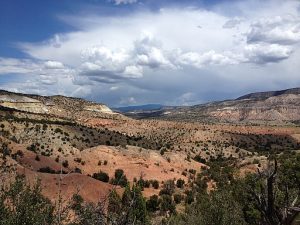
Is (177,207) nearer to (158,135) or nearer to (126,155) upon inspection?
(126,155)

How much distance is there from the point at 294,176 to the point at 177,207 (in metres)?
17.3

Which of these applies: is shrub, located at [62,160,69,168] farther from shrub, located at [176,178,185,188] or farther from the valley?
shrub, located at [176,178,185,188]

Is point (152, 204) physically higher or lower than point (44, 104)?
lower

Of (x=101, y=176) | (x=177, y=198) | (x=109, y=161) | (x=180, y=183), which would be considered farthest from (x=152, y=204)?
(x=109, y=161)

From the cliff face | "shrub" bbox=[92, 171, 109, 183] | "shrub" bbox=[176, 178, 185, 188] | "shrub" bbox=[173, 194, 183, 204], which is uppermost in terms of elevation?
the cliff face

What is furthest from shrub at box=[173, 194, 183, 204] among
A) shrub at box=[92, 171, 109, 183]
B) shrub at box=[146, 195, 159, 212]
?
shrub at box=[92, 171, 109, 183]

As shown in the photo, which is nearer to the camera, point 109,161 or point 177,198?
point 177,198

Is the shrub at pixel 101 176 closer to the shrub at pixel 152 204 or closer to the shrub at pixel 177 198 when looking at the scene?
the shrub at pixel 152 204

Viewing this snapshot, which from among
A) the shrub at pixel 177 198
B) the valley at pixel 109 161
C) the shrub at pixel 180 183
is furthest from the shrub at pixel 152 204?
the shrub at pixel 180 183

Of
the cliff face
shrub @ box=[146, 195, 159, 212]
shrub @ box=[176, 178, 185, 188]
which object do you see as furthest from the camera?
the cliff face

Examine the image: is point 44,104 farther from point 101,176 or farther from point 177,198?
point 177,198

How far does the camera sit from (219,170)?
259 ft

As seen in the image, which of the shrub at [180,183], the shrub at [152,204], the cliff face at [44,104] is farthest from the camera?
the cliff face at [44,104]

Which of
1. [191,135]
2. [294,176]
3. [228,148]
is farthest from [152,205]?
[191,135]
